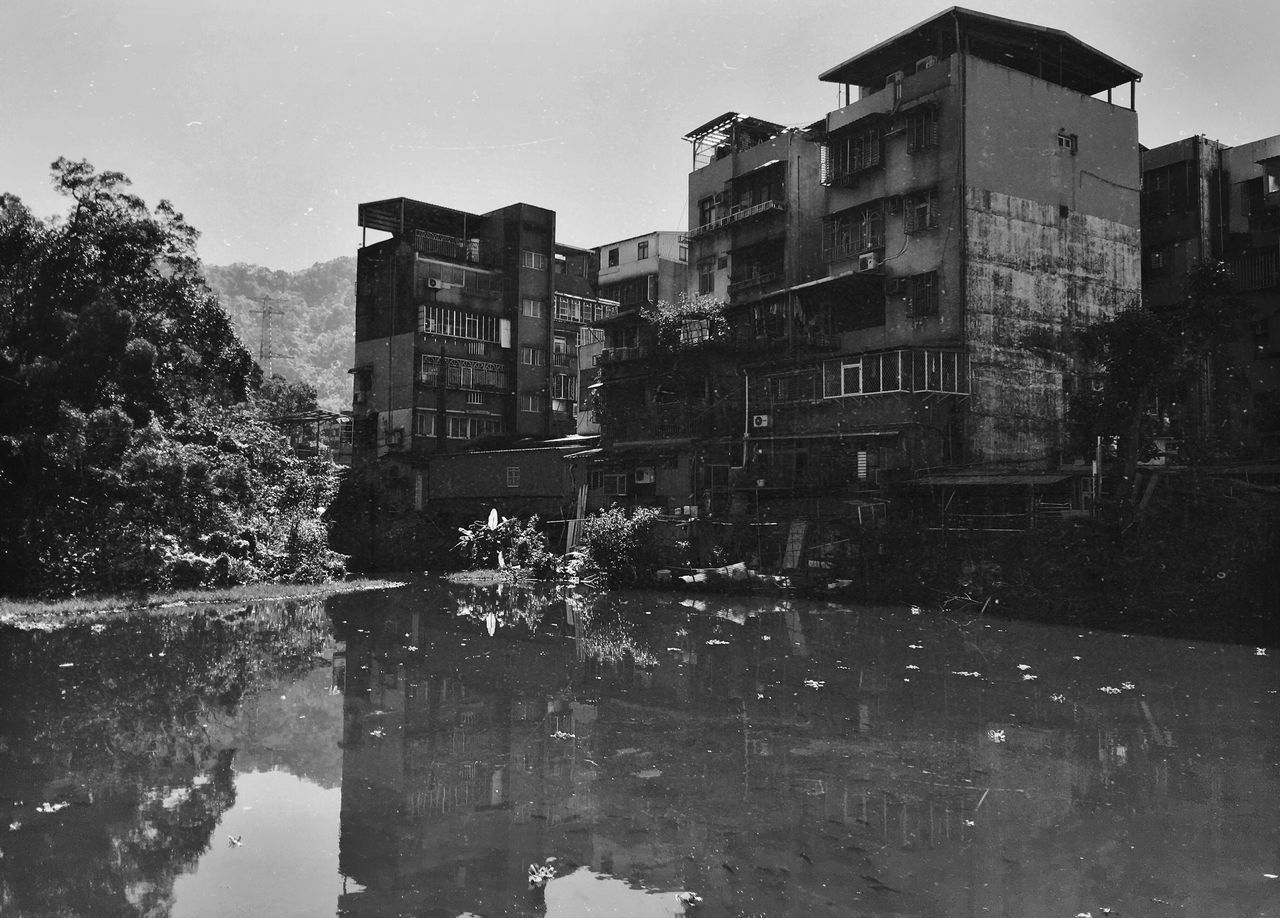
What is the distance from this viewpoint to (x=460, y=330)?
171 feet

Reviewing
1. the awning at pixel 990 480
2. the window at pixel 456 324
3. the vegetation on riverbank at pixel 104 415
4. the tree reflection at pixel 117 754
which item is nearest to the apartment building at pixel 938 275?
the awning at pixel 990 480

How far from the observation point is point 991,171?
3347 cm

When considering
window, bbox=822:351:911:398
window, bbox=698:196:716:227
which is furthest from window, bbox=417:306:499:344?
window, bbox=822:351:911:398

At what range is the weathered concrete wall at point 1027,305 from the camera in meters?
32.7

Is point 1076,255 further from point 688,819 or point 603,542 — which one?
point 688,819

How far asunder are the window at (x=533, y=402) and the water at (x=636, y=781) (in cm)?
3660

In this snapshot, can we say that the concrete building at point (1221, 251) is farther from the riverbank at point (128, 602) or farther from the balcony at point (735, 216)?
the riverbank at point (128, 602)

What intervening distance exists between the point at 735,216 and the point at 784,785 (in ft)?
114

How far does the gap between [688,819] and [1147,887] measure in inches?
144

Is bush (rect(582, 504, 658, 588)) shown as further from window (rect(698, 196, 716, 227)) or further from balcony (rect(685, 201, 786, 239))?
window (rect(698, 196, 716, 227))

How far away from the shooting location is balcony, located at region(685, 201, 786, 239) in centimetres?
3966

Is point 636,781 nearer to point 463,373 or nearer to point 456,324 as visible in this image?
point 463,373

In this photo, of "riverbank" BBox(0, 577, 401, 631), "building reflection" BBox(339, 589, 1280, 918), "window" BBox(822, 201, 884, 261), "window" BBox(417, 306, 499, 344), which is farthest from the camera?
"window" BBox(417, 306, 499, 344)

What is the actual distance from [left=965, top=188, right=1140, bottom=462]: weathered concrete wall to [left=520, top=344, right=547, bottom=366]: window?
28372mm
